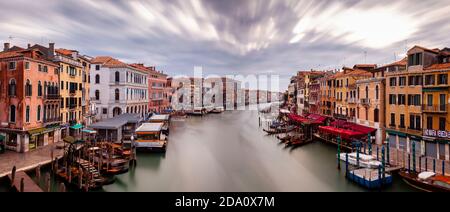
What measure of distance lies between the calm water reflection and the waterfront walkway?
5.69 metres

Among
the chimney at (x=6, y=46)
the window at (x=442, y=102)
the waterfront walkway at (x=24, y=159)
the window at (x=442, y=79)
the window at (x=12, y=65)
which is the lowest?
the waterfront walkway at (x=24, y=159)

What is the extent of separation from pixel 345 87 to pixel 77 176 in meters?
30.1

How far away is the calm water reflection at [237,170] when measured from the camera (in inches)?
645

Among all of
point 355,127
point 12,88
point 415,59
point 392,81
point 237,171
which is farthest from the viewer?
point 355,127

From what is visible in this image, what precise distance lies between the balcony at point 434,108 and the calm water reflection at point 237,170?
695cm

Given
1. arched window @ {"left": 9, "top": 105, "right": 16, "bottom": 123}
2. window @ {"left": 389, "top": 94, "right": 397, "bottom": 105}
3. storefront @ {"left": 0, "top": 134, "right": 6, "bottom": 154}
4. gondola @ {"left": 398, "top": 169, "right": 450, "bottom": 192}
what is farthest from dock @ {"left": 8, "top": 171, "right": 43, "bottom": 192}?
window @ {"left": 389, "top": 94, "right": 397, "bottom": 105}

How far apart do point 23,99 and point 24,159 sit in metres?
4.95

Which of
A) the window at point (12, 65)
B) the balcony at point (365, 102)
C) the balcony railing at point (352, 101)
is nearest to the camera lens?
the window at point (12, 65)

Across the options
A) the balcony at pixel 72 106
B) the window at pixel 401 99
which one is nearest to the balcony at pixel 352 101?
the window at pixel 401 99

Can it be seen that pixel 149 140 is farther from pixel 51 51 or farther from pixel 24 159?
pixel 51 51

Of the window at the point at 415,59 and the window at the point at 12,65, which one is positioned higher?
the window at the point at 415,59

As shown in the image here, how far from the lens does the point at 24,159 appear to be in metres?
17.9

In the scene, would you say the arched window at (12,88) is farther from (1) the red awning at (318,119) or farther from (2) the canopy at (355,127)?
(1) the red awning at (318,119)

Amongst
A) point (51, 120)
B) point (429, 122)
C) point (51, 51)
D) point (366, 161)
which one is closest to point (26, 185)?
point (51, 120)
